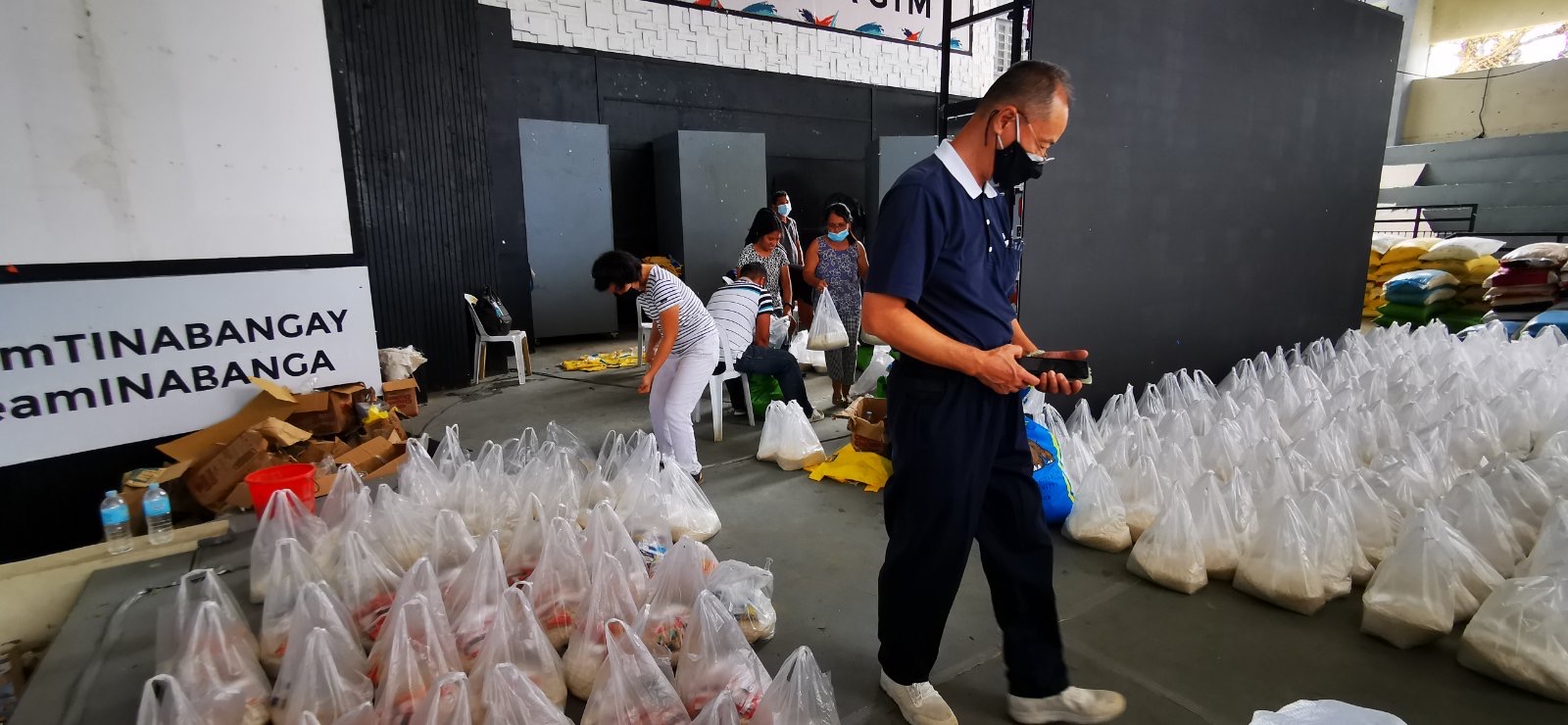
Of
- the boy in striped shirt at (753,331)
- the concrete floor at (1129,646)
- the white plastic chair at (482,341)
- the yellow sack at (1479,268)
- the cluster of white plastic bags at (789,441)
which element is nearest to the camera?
the concrete floor at (1129,646)

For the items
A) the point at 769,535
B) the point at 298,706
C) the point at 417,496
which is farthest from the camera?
the point at 769,535

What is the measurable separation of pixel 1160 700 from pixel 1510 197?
11978 mm

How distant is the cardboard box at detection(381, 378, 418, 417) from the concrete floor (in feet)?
6.59

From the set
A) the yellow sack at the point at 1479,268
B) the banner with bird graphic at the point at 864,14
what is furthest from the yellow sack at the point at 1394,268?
the banner with bird graphic at the point at 864,14

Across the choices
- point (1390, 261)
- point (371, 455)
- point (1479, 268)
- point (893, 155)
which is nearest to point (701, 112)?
point (893, 155)

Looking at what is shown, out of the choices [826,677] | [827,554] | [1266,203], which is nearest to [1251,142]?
[1266,203]

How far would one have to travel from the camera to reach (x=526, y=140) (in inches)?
269

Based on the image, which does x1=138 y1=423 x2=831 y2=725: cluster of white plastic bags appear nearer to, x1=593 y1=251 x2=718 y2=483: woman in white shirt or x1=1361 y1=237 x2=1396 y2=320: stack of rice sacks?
x1=593 y1=251 x2=718 y2=483: woman in white shirt

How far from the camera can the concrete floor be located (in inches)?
70.6

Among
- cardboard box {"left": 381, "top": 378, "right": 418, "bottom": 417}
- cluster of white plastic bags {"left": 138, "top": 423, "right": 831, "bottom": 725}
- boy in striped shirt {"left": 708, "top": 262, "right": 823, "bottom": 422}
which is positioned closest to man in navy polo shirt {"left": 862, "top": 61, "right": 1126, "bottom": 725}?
cluster of white plastic bags {"left": 138, "top": 423, "right": 831, "bottom": 725}

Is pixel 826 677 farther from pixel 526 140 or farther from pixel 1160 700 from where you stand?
pixel 526 140

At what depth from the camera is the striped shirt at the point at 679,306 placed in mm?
3270

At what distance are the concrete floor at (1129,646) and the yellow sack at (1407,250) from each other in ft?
24.9

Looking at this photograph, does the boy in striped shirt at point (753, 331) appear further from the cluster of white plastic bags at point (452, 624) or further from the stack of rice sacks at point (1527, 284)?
the stack of rice sacks at point (1527, 284)
